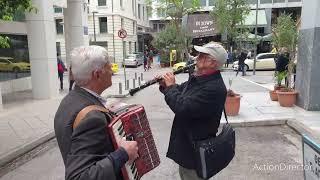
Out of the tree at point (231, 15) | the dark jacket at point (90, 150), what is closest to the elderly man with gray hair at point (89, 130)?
the dark jacket at point (90, 150)

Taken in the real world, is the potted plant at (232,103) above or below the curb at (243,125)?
above

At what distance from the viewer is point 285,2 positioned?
42.8 metres

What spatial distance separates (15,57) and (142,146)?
15.2 metres

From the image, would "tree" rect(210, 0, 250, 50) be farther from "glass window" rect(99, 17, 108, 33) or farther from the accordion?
the accordion

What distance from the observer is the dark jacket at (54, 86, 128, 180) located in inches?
70.7

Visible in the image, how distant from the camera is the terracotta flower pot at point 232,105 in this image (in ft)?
30.0

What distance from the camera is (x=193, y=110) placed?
9.68ft

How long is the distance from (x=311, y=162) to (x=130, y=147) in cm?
151

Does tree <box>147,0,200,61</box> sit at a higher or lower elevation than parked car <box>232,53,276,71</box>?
higher

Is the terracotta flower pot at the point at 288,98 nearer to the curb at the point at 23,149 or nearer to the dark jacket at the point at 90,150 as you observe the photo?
the curb at the point at 23,149

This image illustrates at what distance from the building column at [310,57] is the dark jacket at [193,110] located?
24.1 feet

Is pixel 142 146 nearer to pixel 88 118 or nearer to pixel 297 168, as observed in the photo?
pixel 88 118

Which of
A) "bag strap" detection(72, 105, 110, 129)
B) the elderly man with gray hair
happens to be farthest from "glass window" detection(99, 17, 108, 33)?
"bag strap" detection(72, 105, 110, 129)

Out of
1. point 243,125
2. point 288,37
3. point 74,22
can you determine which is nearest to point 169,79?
point 243,125
